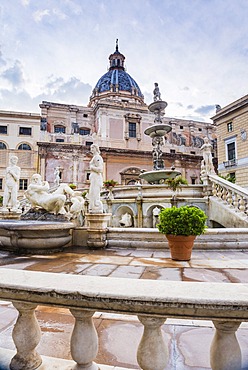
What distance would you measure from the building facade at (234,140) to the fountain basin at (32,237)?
2213cm

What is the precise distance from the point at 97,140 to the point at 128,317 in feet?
96.4

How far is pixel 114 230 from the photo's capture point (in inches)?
257

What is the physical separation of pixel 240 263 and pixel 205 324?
2736 mm

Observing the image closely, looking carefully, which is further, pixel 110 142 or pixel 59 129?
pixel 59 129

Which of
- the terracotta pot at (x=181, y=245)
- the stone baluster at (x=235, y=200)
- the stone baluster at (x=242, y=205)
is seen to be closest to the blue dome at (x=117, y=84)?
the stone baluster at (x=235, y=200)

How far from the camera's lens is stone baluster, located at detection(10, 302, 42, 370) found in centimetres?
138

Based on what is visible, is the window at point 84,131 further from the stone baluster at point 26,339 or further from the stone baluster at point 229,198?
the stone baluster at point 26,339

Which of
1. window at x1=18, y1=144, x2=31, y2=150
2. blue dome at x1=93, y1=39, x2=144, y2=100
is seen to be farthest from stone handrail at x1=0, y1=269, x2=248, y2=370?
blue dome at x1=93, y1=39, x2=144, y2=100

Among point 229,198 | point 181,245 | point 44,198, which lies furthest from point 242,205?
point 44,198

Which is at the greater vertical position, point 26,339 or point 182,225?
point 182,225

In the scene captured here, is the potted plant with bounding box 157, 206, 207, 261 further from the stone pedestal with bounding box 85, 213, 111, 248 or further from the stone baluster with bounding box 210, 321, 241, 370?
the stone baluster with bounding box 210, 321, 241, 370

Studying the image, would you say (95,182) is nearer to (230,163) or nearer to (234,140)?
(230,163)

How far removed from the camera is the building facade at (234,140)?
84.2 ft

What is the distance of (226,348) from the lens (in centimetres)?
121
